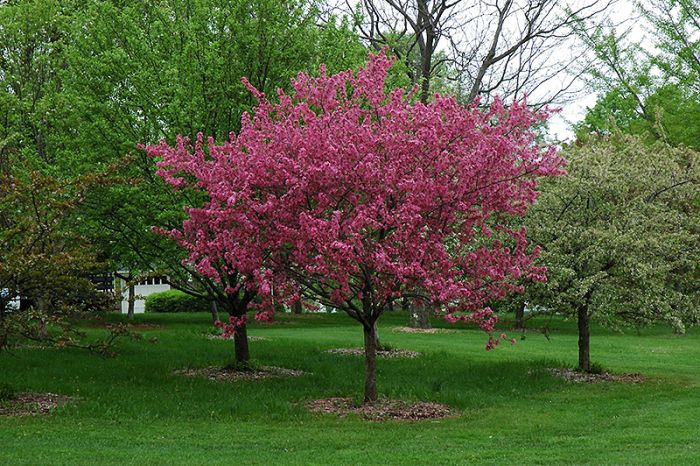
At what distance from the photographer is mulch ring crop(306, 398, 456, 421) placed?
38.2ft

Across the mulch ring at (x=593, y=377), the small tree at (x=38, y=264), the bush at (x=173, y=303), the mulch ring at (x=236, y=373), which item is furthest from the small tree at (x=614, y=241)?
the bush at (x=173, y=303)

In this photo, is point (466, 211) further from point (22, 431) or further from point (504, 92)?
point (504, 92)

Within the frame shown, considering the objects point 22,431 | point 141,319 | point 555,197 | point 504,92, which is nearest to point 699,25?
point 504,92

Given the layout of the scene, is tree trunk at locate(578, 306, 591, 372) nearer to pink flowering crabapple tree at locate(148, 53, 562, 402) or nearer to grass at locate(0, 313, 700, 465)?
grass at locate(0, 313, 700, 465)

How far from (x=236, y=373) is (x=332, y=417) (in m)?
4.70

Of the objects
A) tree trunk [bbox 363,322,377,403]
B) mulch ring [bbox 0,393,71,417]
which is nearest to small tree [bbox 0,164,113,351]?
mulch ring [bbox 0,393,71,417]

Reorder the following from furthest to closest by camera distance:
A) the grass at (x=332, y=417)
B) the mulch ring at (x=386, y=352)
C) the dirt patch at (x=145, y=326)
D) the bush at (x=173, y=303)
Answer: the bush at (x=173, y=303) → the dirt patch at (x=145, y=326) → the mulch ring at (x=386, y=352) → the grass at (x=332, y=417)

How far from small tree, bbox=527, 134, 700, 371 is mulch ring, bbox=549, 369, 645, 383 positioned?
34 cm

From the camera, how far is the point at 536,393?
46.2 ft

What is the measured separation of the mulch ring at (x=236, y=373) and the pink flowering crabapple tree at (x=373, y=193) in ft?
12.1

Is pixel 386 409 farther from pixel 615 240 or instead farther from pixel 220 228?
pixel 615 240

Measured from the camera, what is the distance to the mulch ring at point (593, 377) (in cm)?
1566

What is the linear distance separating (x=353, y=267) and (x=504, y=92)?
1833 centimetres

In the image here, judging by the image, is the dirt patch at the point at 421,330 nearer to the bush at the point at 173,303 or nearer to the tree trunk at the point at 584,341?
the tree trunk at the point at 584,341
